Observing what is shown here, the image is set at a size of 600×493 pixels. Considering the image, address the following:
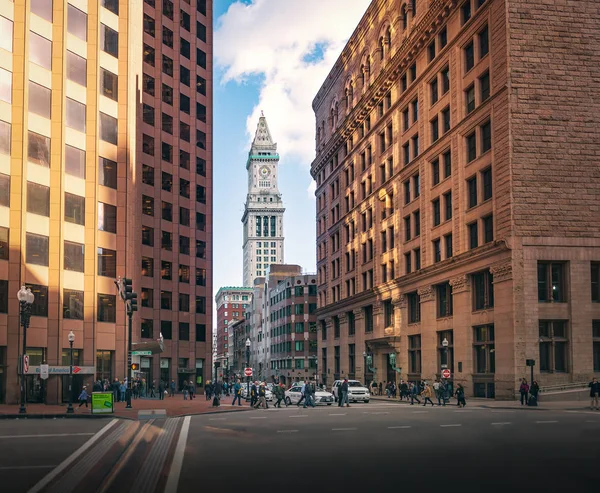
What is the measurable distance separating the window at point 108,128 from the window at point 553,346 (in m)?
35.0

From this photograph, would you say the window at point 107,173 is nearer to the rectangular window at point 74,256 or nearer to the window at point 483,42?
the rectangular window at point 74,256

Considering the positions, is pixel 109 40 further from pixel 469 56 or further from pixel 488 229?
pixel 488 229

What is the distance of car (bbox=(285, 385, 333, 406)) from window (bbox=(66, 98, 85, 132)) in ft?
82.5

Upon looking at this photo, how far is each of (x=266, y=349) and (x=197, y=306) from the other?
69642mm

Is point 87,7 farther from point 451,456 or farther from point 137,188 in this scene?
point 451,456

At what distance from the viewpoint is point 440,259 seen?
61312 millimetres

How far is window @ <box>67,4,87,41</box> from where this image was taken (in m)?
55.9

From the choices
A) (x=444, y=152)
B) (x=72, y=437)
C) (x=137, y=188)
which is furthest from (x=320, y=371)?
(x=72, y=437)

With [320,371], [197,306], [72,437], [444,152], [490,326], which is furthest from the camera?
[320,371]

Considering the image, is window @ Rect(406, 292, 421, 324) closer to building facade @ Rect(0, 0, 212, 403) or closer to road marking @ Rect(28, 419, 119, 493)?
building facade @ Rect(0, 0, 212, 403)

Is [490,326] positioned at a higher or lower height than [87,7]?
lower

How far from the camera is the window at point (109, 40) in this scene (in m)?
58.8

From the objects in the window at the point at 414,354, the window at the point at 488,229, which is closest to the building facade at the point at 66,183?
the window at the point at 414,354

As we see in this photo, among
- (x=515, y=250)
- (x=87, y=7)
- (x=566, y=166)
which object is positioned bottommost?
(x=515, y=250)
